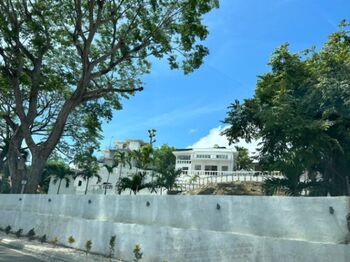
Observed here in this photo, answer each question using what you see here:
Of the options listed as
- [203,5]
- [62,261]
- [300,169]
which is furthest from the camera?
[203,5]

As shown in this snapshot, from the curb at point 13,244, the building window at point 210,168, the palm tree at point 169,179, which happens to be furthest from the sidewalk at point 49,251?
the building window at point 210,168

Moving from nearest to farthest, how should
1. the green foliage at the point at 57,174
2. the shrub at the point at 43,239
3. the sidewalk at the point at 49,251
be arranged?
the sidewalk at the point at 49,251, the shrub at the point at 43,239, the green foliage at the point at 57,174

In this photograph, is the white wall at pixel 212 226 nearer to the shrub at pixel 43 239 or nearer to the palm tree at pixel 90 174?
the shrub at pixel 43 239

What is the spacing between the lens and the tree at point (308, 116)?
17062mm

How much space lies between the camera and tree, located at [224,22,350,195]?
17.1 m

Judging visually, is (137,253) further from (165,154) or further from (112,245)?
(165,154)

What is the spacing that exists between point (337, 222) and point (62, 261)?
7458 millimetres

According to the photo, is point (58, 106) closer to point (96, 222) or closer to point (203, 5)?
point (203, 5)

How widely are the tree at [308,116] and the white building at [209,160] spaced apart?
30780mm

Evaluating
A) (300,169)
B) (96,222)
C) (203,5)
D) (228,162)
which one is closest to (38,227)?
(96,222)

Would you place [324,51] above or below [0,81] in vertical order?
above

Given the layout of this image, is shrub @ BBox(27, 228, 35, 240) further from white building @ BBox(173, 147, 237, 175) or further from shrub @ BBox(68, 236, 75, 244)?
white building @ BBox(173, 147, 237, 175)

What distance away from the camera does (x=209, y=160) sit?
175ft

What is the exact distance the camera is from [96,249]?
1199cm
